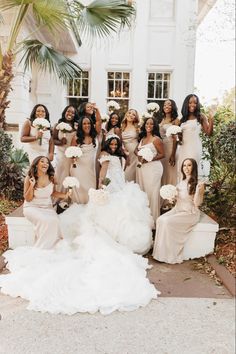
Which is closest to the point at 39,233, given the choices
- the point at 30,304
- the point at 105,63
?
the point at 30,304

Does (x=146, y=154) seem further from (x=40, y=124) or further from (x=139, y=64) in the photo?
(x=139, y=64)

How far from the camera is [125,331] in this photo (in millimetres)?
2594

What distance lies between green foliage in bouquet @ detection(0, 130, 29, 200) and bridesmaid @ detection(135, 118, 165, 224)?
248cm

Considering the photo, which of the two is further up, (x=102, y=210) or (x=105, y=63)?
(x=105, y=63)

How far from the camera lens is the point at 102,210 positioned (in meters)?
4.27

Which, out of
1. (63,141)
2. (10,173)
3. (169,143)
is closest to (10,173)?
(10,173)

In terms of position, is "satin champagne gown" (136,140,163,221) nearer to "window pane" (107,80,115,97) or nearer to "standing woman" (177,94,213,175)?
"standing woman" (177,94,213,175)

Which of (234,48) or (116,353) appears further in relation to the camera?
(234,48)

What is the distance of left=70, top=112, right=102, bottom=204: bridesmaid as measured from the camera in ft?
15.8

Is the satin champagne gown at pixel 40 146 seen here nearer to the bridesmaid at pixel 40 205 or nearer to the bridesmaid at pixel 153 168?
the bridesmaid at pixel 40 205

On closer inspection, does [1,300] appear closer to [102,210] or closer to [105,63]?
[102,210]

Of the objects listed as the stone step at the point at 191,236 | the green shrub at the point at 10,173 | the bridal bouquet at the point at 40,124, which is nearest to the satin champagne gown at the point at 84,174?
the bridal bouquet at the point at 40,124

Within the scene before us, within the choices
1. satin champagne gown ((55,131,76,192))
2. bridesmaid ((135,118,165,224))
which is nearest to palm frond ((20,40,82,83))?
satin champagne gown ((55,131,76,192))

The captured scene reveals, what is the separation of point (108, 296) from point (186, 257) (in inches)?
58.8
